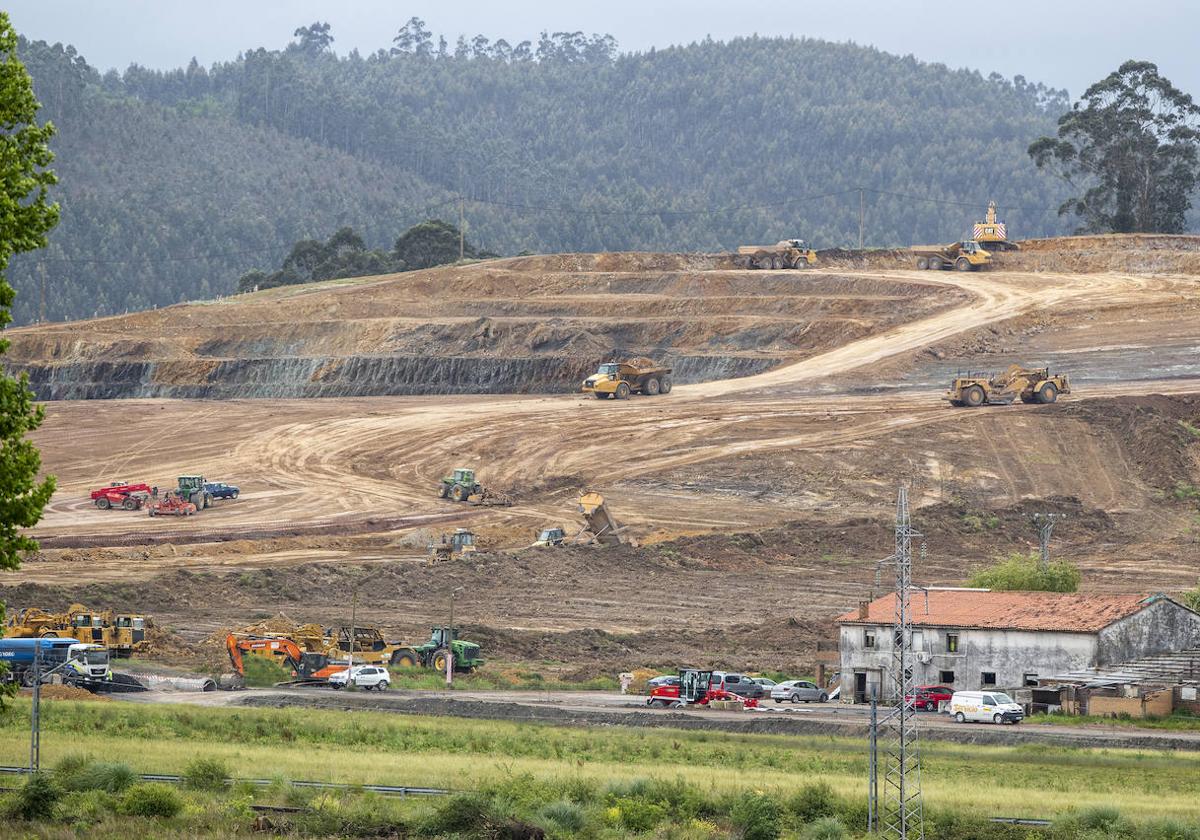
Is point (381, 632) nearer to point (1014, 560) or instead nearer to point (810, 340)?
point (1014, 560)

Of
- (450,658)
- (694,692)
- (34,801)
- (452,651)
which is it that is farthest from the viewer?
(452,651)

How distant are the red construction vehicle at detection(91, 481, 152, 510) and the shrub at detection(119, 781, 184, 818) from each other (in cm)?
4990

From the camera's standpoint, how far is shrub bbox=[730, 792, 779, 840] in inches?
995

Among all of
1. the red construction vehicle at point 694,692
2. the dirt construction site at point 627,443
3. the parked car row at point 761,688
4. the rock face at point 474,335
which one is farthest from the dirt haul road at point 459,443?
the red construction vehicle at point 694,692

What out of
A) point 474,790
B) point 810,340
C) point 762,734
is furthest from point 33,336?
point 474,790

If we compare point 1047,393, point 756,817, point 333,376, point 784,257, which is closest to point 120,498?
point 333,376

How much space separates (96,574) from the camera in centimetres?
6088

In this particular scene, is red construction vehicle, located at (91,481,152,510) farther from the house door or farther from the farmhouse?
the house door

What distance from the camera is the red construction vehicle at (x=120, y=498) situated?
243 ft

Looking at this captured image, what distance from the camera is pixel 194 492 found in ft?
241

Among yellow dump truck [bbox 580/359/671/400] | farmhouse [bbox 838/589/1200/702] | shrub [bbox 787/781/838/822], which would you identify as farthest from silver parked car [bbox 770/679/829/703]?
yellow dump truck [bbox 580/359/671/400]

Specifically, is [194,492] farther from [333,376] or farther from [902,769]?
[902,769]

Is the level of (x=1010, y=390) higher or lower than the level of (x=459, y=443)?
higher

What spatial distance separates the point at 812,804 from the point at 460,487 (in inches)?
1958
